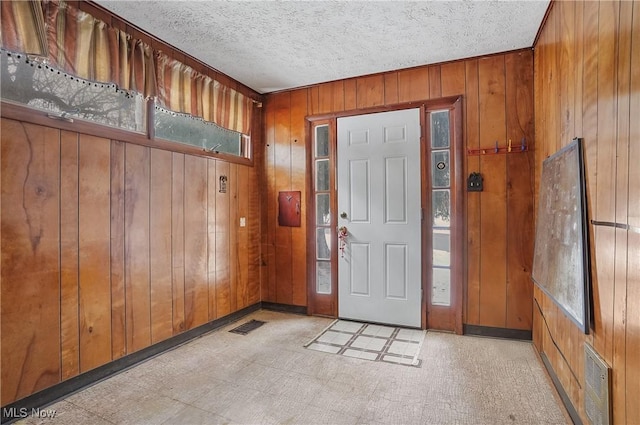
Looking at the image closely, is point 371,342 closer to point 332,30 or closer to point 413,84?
point 413,84

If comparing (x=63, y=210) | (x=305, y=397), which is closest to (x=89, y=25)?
(x=63, y=210)

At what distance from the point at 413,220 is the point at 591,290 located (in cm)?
183

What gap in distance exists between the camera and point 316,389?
218 cm

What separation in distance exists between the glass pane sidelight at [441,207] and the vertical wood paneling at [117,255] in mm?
2799

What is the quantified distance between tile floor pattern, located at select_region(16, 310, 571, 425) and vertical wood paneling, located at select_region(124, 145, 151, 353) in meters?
0.29

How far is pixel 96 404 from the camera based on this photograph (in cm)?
201

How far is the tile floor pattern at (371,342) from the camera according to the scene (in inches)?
105

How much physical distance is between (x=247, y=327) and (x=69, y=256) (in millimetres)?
1800

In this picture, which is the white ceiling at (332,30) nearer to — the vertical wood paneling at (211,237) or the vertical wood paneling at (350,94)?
the vertical wood paneling at (350,94)

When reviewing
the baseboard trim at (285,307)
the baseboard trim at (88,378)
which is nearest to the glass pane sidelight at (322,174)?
the baseboard trim at (285,307)

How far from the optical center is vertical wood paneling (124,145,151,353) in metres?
2.49

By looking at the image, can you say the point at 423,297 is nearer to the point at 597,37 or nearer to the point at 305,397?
the point at 305,397

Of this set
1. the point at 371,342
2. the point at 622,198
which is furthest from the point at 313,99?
the point at 622,198

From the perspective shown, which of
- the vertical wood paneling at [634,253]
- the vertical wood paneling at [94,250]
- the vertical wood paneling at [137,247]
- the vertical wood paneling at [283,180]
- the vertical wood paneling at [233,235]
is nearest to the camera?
the vertical wood paneling at [634,253]
